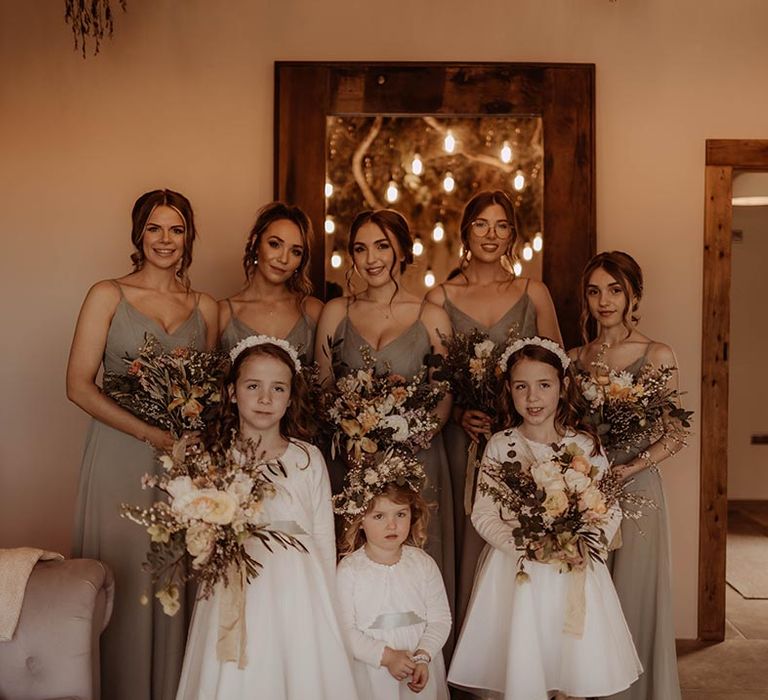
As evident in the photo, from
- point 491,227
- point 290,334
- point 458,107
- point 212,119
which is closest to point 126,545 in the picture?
point 290,334

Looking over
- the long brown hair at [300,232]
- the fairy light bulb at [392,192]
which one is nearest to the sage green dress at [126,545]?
the long brown hair at [300,232]

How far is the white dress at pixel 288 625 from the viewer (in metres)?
2.69

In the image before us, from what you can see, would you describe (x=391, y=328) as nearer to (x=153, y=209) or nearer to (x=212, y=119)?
(x=153, y=209)

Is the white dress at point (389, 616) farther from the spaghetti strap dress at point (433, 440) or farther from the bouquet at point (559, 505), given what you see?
the spaghetti strap dress at point (433, 440)

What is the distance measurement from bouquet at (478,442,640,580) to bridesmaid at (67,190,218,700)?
1414 mm

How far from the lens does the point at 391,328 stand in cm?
368

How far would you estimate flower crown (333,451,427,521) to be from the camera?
9.59 ft

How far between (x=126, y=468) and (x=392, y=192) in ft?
7.51

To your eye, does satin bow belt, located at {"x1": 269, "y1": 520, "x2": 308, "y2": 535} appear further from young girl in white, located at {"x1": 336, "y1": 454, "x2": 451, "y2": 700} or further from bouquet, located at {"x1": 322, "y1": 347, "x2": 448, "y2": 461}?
bouquet, located at {"x1": 322, "y1": 347, "x2": 448, "y2": 461}

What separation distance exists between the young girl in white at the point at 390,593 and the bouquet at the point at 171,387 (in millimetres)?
627

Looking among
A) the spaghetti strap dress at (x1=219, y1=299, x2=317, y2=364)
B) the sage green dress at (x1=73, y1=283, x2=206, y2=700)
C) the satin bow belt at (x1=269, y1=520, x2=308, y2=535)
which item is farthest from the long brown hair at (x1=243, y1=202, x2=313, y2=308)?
the satin bow belt at (x1=269, y1=520, x2=308, y2=535)

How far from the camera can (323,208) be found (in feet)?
14.6

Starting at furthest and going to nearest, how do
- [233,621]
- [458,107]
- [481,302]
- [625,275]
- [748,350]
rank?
[748,350] < [458,107] < [481,302] < [625,275] < [233,621]

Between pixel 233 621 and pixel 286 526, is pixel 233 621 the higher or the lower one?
the lower one
